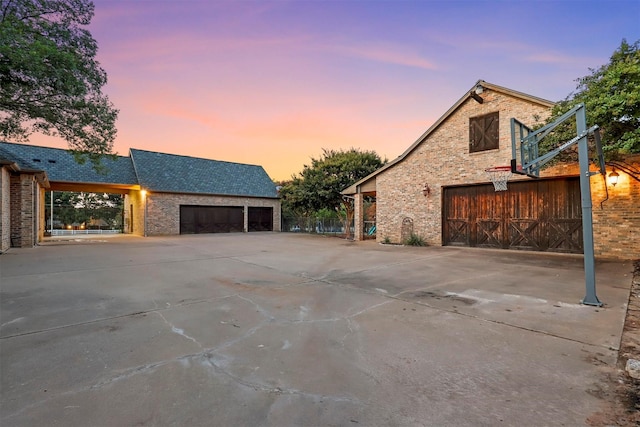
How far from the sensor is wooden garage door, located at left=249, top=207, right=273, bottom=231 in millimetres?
25609

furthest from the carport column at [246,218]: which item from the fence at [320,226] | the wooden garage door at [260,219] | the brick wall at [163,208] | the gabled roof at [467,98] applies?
the gabled roof at [467,98]

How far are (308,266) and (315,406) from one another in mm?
5957

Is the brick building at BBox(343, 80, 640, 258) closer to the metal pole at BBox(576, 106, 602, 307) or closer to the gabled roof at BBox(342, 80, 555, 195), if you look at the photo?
the gabled roof at BBox(342, 80, 555, 195)

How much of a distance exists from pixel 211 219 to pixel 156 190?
179 inches

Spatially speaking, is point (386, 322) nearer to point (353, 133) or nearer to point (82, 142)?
point (82, 142)

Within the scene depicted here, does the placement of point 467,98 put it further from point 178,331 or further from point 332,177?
point 178,331

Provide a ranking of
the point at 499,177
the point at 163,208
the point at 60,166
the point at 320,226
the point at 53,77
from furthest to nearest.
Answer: the point at 320,226
the point at 163,208
the point at 60,166
the point at 499,177
the point at 53,77

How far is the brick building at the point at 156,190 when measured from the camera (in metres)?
13.1

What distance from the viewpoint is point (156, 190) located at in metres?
20.4

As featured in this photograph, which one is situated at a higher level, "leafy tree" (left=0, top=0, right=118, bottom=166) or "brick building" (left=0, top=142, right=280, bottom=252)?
"leafy tree" (left=0, top=0, right=118, bottom=166)

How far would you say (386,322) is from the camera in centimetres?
369

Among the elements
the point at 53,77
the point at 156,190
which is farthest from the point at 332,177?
the point at 53,77

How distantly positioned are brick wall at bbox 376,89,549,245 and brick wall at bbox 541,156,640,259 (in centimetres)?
260

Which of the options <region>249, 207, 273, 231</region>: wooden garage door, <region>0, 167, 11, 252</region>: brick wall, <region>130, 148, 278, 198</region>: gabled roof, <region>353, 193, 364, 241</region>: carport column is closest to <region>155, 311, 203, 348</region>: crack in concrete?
<region>0, 167, 11, 252</region>: brick wall
